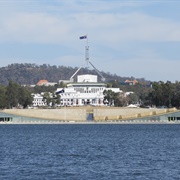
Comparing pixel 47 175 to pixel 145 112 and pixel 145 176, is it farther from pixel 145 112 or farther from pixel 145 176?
pixel 145 112

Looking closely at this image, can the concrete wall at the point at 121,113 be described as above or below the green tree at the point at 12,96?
below

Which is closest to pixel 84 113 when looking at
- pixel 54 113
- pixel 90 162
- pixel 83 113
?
pixel 83 113

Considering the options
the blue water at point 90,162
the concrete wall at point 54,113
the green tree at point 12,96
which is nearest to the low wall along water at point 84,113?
the concrete wall at point 54,113

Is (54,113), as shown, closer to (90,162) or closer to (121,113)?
(121,113)

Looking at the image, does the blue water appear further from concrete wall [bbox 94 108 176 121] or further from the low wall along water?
concrete wall [bbox 94 108 176 121]

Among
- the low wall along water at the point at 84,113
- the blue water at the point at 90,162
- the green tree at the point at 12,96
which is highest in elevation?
the green tree at the point at 12,96

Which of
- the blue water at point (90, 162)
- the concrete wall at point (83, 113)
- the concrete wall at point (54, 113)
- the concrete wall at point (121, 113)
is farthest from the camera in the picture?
the concrete wall at point (121, 113)

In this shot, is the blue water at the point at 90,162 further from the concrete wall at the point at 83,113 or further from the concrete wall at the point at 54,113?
the concrete wall at the point at 83,113

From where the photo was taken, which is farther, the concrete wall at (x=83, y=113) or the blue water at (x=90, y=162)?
the concrete wall at (x=83, y=113)

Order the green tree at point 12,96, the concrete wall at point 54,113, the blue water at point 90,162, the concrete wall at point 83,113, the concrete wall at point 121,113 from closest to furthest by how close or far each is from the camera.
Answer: the blue water at point 90,162 < the concrete wall at point 54,113 < the concrete wall at point 83,113 < the concrete wall at point 121,113 < the green tree at point 12,96

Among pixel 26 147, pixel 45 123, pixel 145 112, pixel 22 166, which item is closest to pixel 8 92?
pixel 45 123

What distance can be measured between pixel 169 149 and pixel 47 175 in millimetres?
23746

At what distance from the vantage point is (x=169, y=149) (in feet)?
235

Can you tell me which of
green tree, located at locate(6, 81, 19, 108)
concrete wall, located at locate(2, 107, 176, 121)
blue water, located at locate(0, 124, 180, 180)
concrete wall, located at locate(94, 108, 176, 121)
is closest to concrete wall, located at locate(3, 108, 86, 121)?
concrete wall, located at locate(2, 107, 176, 121)
